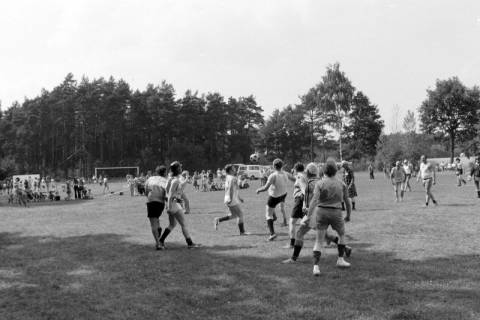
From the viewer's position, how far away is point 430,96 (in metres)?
72.4

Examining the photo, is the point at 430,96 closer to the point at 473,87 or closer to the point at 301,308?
the point at 473,87

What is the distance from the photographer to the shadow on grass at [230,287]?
232 inches

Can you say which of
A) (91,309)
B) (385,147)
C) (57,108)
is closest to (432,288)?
(91,309)

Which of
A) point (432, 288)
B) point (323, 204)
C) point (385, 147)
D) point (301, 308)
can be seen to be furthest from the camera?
point (385, 147)

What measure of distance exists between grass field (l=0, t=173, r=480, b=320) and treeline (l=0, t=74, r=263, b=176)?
219 ft

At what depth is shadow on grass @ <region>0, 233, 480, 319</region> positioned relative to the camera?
19.4ft

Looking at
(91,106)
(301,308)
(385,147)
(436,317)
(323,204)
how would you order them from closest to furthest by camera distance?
(436,317), (301,308), (323,204), (385,147), (91,106)

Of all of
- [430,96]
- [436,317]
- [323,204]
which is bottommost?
[436,317]

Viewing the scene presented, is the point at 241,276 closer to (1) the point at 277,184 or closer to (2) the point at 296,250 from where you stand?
(2) the point at 296,250

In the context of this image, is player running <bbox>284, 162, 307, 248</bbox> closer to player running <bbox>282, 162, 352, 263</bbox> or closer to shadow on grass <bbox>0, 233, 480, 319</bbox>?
shadow on grass <bbox>0, 233, 480, 319</bbox>

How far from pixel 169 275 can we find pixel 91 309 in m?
1.98

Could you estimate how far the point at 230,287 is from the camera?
7.10m

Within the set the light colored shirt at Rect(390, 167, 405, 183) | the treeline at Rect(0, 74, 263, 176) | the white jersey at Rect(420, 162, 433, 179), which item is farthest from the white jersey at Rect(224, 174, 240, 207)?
the treeline at Rect(0, 74, 263, 176)

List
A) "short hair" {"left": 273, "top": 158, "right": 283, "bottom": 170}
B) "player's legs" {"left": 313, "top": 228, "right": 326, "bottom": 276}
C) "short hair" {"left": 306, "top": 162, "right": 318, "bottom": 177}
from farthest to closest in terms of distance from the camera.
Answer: "short hair" {"left": 273, "top": 158, "right": 283, "bottom": 170}
"short hair" {"left": 306, "top": 162, "right": 318, "bottom": 177}
"player's legs" {"left": 313, "top": 228, "right": 326, "bottom": 276}
